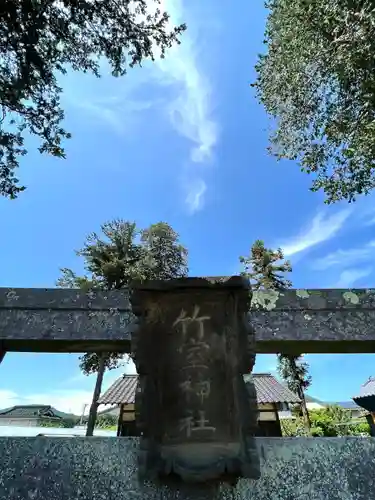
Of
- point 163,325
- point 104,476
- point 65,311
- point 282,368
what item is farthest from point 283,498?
point 282,368

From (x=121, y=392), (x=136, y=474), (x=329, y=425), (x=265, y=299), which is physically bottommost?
(x=136, y=474)

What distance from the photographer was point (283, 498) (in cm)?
220

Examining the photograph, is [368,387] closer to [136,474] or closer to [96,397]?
[96,397]

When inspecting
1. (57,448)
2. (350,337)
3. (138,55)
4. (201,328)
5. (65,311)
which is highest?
(138,55)

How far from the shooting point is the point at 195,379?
2.26 metres

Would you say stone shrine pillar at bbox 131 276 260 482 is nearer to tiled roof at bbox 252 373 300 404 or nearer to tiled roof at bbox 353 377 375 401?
tiled roof at bbox 252 373 300 404

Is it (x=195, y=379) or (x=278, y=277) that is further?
(x=278, y=277)

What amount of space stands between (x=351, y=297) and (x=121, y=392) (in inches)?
486

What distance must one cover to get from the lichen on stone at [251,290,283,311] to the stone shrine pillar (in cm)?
77

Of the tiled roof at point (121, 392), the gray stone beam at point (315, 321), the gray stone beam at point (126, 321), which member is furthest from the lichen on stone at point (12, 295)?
the tiled roof at point (121, 392)

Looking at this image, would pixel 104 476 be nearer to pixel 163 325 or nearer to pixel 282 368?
pixel 163 325

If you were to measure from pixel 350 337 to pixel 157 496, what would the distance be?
182 cm

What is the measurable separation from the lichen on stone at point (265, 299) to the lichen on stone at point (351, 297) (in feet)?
1.76

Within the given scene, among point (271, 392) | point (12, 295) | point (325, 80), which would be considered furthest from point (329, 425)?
point (12, 295)
